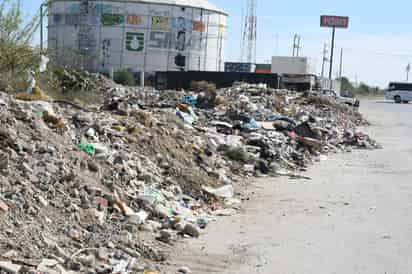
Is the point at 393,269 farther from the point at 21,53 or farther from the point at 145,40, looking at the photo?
the point at 145,40

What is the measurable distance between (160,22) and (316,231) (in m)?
57.9

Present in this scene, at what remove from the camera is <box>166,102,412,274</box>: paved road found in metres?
6.79

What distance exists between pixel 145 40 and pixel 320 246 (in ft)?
192

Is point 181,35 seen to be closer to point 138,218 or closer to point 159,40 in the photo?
point 159,40

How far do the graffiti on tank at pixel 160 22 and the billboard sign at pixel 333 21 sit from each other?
1990cm

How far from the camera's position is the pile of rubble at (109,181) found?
20.2 ft

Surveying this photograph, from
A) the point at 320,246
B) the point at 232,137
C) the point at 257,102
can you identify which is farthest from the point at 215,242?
the point at 257,102

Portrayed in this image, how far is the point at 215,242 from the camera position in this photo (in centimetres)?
754

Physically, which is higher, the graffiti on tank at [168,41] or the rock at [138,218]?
the graffiti on tank at [168,41]

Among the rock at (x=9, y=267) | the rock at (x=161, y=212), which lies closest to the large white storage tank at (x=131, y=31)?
the rock at (x=161, y=212)

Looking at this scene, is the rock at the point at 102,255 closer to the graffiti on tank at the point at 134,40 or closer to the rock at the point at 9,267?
the rock at the point at 9,267

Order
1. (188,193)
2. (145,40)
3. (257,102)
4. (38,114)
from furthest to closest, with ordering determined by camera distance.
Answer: (145,40), (257,102), (188,193), (38,114)

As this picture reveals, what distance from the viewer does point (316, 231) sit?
27.2 ft

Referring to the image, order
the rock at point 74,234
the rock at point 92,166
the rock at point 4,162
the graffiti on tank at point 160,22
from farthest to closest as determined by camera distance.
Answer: the graffiti on tank at point 160,22 → the rock at point 92,166 → the rock at point 4,162 → the rock at point 74,234
